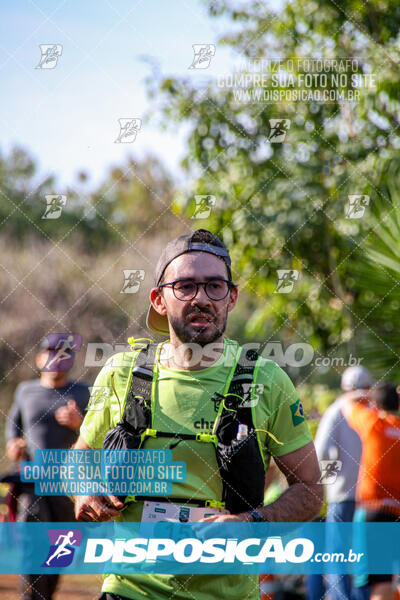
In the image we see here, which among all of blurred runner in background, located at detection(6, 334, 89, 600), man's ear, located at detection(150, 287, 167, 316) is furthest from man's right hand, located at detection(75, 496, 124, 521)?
blurred runner in background, located at detection(6, 334, 89, 600)

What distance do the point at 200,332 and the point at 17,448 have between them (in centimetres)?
307

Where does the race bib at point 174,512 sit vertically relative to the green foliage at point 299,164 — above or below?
below

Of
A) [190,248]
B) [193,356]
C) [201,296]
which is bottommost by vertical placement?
[193,356]

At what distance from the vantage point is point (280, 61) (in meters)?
6.55

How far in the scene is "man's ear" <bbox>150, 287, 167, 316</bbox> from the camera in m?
2.62

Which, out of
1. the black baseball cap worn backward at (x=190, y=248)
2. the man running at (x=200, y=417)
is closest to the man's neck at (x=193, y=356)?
the man running at (x=200, y=417)

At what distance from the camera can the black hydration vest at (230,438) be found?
2.29 meters

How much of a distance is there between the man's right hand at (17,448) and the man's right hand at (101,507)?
2805 millimetres

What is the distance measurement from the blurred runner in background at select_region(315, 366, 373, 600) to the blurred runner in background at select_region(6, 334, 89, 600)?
162cm

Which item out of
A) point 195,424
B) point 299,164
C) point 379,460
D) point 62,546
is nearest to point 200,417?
point 195,424

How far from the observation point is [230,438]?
2.31 m

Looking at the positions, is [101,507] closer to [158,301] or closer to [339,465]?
[158,301]

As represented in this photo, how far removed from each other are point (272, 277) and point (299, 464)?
14.7 feet

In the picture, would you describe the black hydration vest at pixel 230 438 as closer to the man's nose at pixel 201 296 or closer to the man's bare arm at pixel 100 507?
the man's bare arm at pixel 100 507
